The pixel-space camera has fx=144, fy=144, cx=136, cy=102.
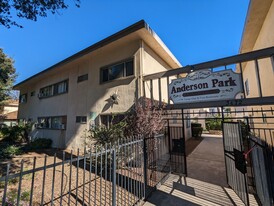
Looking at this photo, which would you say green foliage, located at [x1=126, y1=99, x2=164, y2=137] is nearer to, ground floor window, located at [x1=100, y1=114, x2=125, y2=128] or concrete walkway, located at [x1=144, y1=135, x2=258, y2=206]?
ground floor window, located at [x1=100, y1=114, x2=125, y2=128]

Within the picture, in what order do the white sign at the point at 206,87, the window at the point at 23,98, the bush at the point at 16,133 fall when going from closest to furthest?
1. the white sign at the point at 206,87
2. the bush at the point at 16,133
3. the window at the point at 23,98

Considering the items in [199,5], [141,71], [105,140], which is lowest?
[105,140]

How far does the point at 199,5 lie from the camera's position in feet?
26.9

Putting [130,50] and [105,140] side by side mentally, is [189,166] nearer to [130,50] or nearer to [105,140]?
[105,140]

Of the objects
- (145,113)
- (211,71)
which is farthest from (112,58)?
(211,71)

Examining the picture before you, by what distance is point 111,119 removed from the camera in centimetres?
846

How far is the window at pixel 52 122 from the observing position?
11695 mm

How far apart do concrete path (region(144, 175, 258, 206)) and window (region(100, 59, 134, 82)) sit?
5.53 meters

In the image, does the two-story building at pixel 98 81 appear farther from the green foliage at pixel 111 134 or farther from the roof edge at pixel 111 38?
the green foliage at pixel 111 134

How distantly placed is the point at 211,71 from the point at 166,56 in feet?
14.8

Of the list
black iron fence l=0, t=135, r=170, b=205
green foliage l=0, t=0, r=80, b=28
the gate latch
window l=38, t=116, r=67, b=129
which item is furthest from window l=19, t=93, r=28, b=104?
the gate latch

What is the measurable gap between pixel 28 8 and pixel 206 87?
7.56 m

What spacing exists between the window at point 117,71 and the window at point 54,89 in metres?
4.79

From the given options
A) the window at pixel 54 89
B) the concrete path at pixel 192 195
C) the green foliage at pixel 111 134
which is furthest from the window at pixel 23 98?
the concrete path at pixel 192 195
